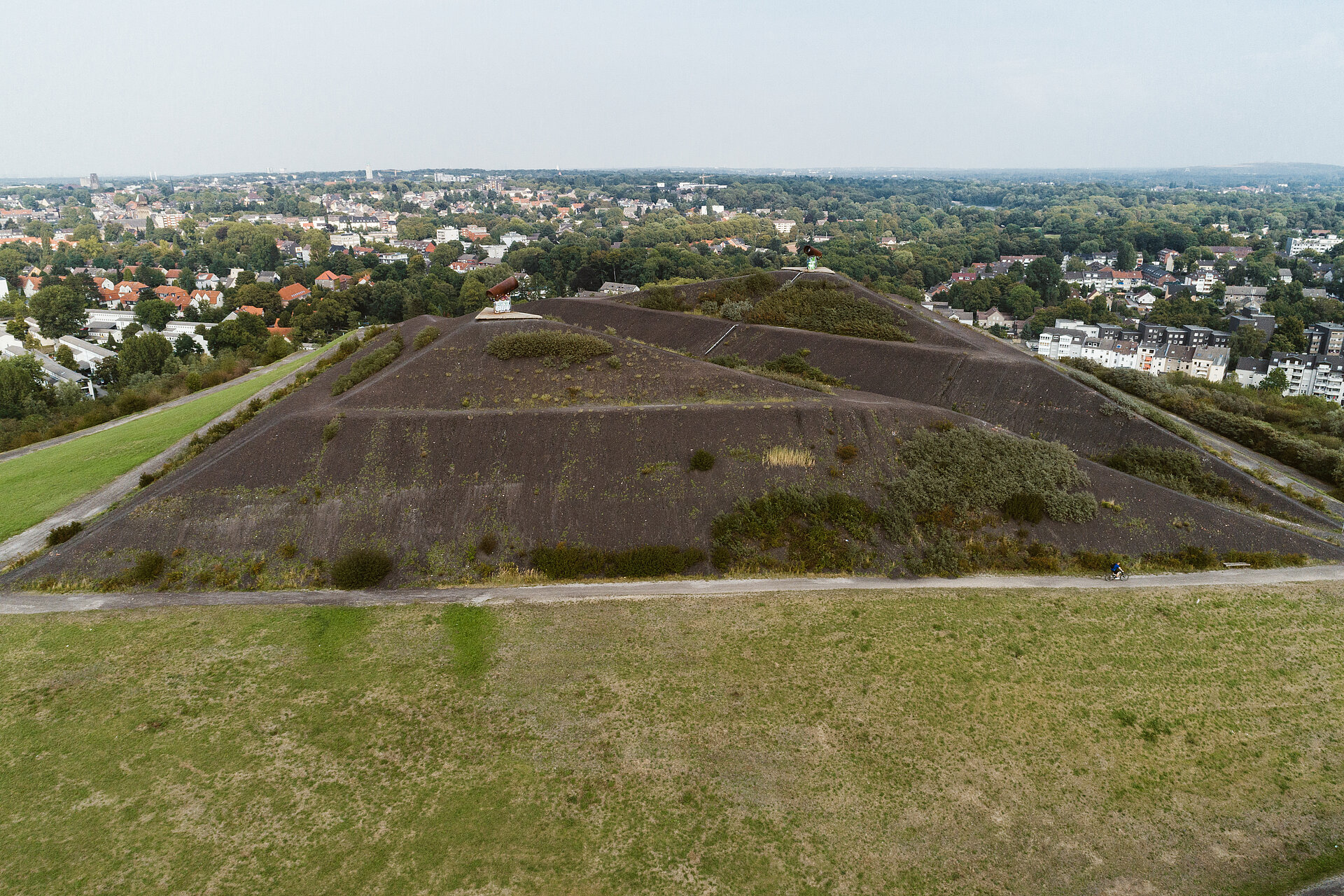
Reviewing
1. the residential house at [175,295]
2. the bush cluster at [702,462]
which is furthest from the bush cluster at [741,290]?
the residential house at [175,295]

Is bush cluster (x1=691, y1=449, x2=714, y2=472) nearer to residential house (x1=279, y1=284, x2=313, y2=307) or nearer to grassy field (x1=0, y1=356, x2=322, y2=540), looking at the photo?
grassy field (x1=0, y1=356, x2=322, y2=540)

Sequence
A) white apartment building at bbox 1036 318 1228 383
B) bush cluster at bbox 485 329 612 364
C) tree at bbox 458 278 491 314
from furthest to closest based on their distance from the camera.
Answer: tree at bbox 458 278 491 314 < white apartment building at bbox 1036 318 1228 383 < bush cluster at bbox 485 329 612 364

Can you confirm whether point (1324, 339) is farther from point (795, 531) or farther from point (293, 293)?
point (293, 293)

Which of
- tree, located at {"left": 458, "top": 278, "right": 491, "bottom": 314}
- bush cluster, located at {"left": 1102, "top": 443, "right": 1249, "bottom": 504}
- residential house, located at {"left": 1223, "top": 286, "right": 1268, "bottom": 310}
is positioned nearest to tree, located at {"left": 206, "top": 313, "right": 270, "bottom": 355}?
tree, located at {"left": 458, "top": 278, "right": 491, "bottom": 314}

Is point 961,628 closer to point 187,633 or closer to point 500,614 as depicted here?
point 500,614

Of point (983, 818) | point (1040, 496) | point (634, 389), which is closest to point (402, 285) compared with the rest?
point (634, 389)

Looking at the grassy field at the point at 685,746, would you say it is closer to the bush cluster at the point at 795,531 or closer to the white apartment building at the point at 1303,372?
the bush cluster at the point at 795,531

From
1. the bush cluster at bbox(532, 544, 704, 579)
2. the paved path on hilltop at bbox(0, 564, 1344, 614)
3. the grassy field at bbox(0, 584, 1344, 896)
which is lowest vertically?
the grassy field at bbox(0, 584, 1344, 896)
